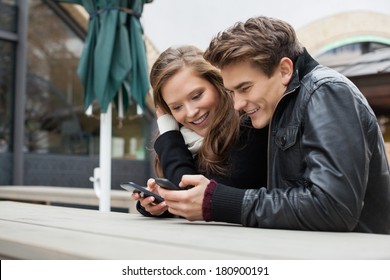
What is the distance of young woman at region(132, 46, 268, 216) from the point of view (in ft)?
5.55

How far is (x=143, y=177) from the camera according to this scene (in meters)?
6.91

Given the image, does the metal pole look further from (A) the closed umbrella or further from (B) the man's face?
(B) the man's face

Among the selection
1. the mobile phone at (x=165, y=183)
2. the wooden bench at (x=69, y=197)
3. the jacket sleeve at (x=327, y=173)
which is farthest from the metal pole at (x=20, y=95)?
the jacket sleeve at (x=327, y=173)

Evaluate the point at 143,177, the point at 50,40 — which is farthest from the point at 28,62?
the point at 143,177

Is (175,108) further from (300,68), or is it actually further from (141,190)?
(300,68)

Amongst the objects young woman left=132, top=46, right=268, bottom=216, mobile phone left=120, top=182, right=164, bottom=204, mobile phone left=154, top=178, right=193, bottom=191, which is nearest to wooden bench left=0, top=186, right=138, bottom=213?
young woman left=132, top=46, right=268, bottom=216

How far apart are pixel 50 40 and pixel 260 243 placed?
565 cm

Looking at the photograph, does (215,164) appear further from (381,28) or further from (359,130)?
(381,28)

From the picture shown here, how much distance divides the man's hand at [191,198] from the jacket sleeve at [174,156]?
14.6 inches

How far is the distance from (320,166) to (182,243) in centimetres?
A: 43

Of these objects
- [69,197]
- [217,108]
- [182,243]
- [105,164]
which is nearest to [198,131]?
[217,108]

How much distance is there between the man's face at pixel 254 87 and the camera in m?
1.48

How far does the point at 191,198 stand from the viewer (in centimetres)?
138

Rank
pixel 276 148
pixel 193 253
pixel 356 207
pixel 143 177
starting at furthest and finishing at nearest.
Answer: pixel 143 177
pixel 276 148
pixel 356 207
pixel 193 253
